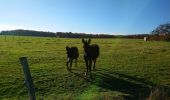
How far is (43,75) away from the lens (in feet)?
66.7

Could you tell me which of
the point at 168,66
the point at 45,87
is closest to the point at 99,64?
the point at 168,66

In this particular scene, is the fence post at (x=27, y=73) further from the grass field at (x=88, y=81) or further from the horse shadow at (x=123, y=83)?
the horse shadow at (x=123, y=83)

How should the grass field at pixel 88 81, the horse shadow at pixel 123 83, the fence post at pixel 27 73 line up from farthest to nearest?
the horse shadow at pixel 123 83, the grass field at pixel 88 81, the fence post at pixel 27 73

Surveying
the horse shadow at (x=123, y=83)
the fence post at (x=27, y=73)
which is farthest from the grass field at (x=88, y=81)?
the fence post at (x=27, y=73)

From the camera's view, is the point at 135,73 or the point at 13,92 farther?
the point at 135,73

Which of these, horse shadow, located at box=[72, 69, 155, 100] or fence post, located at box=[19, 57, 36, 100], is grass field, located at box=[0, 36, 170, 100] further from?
fence post, located at box=[19, 57, 36, 100]

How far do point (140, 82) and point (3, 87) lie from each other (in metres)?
7.89

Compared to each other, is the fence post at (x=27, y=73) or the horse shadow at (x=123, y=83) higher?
the fence post at (x=27, y=73)

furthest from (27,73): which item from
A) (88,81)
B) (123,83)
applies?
(123,83)

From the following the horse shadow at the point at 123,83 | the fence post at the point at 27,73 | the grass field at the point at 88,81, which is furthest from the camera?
the horse shadow at the point at 123,83

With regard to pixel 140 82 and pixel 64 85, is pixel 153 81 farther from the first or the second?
pixel 64 85

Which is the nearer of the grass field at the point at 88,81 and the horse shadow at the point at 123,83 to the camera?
the grass field at the point at 88,81

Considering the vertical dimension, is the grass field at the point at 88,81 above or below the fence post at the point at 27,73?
below

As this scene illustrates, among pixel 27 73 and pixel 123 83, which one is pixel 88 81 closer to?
pixel 123 83
